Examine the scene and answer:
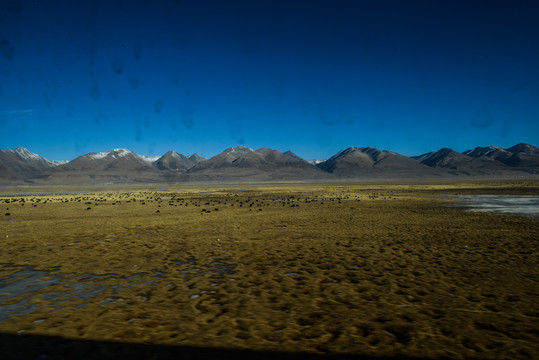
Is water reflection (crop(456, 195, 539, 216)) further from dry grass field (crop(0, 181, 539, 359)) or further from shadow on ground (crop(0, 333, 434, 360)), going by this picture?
shadow on ground (crop(0, 333, 434, 360))

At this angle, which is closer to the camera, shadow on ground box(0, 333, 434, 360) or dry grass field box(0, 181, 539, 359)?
shadow on ground box(0, 333, 434, 360)

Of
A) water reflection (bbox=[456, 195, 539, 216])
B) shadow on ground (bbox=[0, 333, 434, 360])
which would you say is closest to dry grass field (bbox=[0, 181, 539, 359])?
shadow on ground (bbox=[0, 333, 434, 360])

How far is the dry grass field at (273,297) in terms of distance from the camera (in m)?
5.49

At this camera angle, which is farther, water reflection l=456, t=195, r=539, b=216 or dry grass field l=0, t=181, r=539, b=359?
water reflection l=456, t=195, r=539, b=216

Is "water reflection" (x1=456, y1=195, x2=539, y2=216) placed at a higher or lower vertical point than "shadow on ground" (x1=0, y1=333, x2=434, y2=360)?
higher

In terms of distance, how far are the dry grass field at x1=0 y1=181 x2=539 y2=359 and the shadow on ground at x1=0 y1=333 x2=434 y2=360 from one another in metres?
0.03

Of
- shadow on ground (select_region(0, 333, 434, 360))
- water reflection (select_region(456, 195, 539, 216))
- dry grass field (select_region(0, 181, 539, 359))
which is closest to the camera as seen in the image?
shadow on ground (select_region(0, 333, 434, 360))

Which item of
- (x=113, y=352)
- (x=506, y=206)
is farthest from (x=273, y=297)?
(x=506, y=206)

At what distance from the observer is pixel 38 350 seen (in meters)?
5.30

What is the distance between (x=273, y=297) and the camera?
7.73 m

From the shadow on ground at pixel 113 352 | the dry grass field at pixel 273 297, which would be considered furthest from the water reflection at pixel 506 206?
the shadow on ground at pixel 113 352

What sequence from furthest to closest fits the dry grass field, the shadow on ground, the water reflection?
the water reflection → the dry grass field → the shadow on ground

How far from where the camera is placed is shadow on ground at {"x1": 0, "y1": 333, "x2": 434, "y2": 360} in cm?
512

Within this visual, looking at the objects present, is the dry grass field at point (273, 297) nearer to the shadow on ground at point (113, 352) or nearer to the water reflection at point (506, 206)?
the shadow on ground at point (113, 352)
